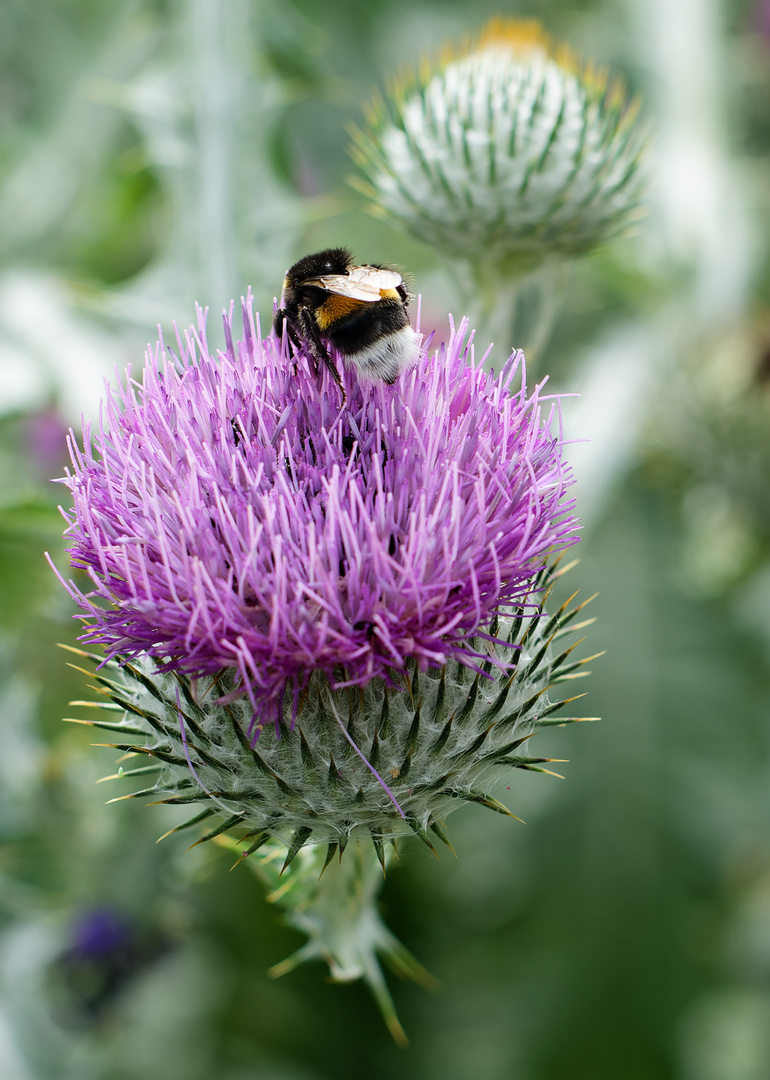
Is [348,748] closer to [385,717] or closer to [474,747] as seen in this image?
[385,717]

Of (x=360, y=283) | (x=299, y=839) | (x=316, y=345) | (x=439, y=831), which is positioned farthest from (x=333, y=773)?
(x=360, y=283)

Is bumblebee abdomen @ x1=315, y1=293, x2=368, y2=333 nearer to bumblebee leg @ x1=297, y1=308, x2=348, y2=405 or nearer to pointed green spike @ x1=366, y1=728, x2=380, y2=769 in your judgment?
bumblebee leg @ x1=297, y1=308, x2=348, y2=405

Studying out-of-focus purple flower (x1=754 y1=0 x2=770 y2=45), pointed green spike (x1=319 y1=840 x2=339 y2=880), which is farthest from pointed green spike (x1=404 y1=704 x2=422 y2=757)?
out-of-focus purple flower (x1=754 y1=0 x2=770 y2=45)

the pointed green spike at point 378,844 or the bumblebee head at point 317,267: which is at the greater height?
the bumblebee head at point 317,267

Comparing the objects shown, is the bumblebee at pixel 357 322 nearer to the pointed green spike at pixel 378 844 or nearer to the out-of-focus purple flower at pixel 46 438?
the pointed green spike at pixel 378 844

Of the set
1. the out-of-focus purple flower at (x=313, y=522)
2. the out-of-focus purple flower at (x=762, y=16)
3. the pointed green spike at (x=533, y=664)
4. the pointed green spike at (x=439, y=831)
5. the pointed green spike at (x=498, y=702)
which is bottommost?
the pointed green spike at (x=439, y=831)

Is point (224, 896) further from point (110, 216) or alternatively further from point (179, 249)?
point (110, 216)

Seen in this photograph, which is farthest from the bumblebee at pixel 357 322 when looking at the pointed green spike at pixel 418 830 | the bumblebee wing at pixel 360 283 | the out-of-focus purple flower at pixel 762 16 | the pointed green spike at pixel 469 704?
the out-of-focus purple flower at pixel 762 16
